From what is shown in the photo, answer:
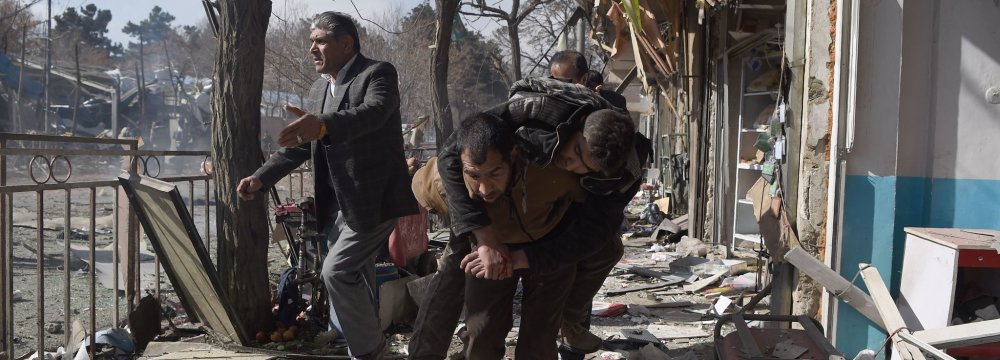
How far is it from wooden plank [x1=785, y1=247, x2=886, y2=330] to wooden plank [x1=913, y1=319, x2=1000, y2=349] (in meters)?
0.56

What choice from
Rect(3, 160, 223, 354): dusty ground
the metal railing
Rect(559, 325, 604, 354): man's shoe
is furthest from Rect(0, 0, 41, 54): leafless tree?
Rect(559, 325, 604, 354): man's shoe

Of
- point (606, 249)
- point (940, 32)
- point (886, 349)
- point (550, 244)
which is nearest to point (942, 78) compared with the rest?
point (940, 32)

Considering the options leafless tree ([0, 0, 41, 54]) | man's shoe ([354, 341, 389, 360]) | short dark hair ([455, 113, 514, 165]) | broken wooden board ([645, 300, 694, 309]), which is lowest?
broken wooden board ([645, 300, 694, 309])

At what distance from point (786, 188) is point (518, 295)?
2.39m

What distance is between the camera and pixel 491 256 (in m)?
2.60

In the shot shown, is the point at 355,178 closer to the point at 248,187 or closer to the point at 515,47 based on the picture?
the point at 248,187

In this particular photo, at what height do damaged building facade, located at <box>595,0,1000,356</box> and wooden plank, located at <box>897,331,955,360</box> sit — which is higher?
damaged building facade, located at <box>595,0,1000,356</box>

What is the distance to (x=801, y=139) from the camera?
3893 mm

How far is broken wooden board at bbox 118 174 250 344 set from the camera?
401 cm

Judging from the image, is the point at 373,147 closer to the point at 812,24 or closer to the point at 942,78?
the point at 812,24

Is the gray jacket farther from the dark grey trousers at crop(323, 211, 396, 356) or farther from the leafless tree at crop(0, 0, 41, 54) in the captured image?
the leafless tree at crop(0, 0, 41, 54)

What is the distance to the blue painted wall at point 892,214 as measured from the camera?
3.65 m

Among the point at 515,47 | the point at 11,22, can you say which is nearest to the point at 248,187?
the point at 515,47

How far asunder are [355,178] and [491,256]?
1189mm
